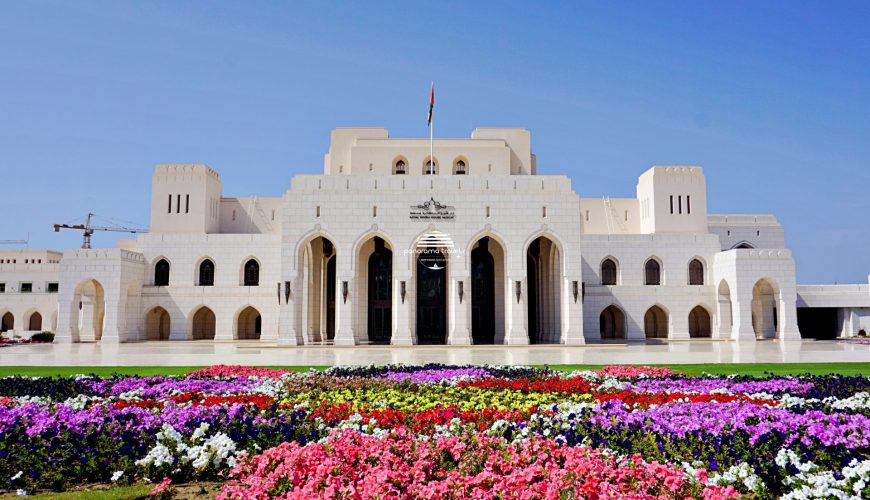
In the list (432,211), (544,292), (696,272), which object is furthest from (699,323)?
(432,211)

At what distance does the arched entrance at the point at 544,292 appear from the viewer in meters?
35.1

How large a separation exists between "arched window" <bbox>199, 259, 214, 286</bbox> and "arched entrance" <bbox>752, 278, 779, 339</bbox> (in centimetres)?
3420

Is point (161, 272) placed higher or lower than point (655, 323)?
higher

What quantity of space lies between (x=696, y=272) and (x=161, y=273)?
34.4 metres

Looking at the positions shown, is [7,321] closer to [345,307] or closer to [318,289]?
[318,289]

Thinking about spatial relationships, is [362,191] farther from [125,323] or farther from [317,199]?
[125,323]

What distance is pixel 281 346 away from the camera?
31094mm

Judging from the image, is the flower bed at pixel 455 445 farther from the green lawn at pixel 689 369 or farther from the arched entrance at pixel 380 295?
the arched entrance at pixel 380 295

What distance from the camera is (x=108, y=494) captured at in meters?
6.17

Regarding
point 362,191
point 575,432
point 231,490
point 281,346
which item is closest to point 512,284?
point 362,191

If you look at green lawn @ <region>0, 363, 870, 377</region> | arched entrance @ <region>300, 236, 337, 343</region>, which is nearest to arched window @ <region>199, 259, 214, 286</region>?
arched entrance @ <region>300, 236, 337, 343</region>

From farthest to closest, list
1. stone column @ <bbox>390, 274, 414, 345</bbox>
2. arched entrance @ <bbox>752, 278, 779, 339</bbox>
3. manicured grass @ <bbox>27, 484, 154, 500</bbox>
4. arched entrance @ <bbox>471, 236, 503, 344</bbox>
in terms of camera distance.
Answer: arched entrance @ <bbox>752, 278, 779, 339</bbox>
arched entrance @ <bbox>471, 236, 503, 344</bbox>
stone column @ <bbox>390, 274, 414, 345</bbox>
manicured grass @ <bbox>27, 484, 154, 500</bbox>

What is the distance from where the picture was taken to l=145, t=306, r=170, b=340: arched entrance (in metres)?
41.4

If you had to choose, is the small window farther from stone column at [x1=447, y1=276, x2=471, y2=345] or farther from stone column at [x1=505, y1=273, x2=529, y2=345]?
stone column at [x1=447, y1=276, x2=471, y2=345]
